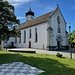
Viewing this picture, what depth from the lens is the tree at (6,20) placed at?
749 inches

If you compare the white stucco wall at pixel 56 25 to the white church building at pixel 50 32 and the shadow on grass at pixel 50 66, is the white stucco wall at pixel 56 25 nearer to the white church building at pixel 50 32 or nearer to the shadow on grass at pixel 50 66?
the white church building at pixel 50 32

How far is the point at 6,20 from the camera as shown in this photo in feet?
63.8

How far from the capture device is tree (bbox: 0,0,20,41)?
19016mm

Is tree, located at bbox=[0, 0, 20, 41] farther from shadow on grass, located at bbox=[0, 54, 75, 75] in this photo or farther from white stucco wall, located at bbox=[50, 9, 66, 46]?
white stucco wall, located at bbox=[50, 9, 66, 46]

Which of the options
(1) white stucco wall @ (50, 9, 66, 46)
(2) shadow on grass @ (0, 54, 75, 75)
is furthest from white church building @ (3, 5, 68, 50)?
(2) shadow on grass @ (0, 54, 75, 75)

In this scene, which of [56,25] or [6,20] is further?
[56,25]

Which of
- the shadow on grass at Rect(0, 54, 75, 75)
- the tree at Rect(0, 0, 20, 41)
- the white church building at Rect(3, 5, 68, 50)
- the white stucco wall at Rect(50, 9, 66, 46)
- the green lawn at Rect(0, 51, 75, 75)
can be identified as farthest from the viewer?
the white stucco wall at Rect(50, 9, 66, 46)

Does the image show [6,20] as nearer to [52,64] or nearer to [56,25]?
[52,64]

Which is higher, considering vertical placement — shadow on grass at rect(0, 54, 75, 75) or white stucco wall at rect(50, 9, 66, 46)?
white stucco wall at rect(50, 9, 66, 46)

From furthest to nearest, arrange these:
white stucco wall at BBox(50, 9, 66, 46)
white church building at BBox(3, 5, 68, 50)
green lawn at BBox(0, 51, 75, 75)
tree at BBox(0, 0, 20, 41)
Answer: white stucco wall at BBox(50, 9, 66, 46) → white church building at BBox(3, 5, 68, 50) → tree at BBox(0, 0, 20, 41) → green lawn at BBox(0, 51, 75, 75)

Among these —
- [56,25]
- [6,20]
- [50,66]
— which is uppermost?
[56,25]

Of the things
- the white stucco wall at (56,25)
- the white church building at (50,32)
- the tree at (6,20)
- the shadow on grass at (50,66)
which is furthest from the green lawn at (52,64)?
the white stucco wall at (56,25)

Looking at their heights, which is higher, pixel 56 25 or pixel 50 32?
pixel 56 25

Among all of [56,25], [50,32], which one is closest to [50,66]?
[50,32]
